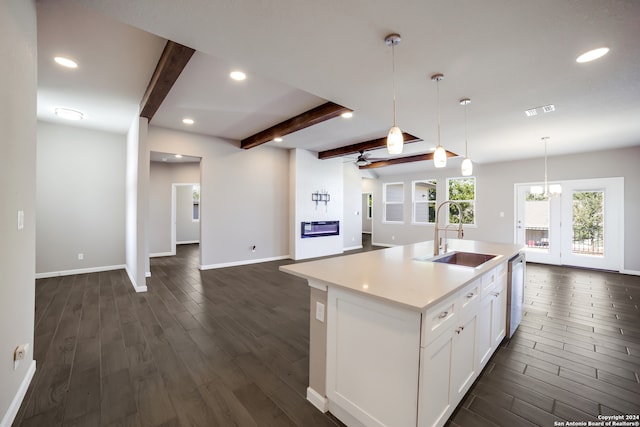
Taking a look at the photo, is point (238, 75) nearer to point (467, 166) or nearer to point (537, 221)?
point (467, 166)

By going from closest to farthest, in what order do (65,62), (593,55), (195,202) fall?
(593,55)
(65,62)
(195,202)

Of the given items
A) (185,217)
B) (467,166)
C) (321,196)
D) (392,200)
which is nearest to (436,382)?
(467,166)

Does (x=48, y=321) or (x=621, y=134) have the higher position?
(x=621, y=134)

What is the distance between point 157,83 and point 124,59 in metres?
0.35

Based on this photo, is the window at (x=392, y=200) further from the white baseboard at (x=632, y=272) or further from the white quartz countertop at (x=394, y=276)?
the white quartz countertop at (x=394, y=276)

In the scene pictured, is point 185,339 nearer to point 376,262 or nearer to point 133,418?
point 133,418

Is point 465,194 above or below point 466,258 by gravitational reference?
above

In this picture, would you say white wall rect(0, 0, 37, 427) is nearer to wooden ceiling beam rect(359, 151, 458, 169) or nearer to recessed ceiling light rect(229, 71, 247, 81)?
recessed ceiling light rect(229, 71, 247, 81)

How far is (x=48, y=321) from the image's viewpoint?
3.02 metres

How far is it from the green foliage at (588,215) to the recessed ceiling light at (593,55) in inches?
207

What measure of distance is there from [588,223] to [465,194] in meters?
2.67

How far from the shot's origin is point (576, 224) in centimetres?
596

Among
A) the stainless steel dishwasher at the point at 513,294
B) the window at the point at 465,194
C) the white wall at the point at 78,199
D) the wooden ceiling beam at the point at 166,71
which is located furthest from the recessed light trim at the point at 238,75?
the window at the point at 465,194

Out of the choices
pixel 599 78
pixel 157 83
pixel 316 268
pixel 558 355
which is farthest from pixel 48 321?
pixel 599 78
